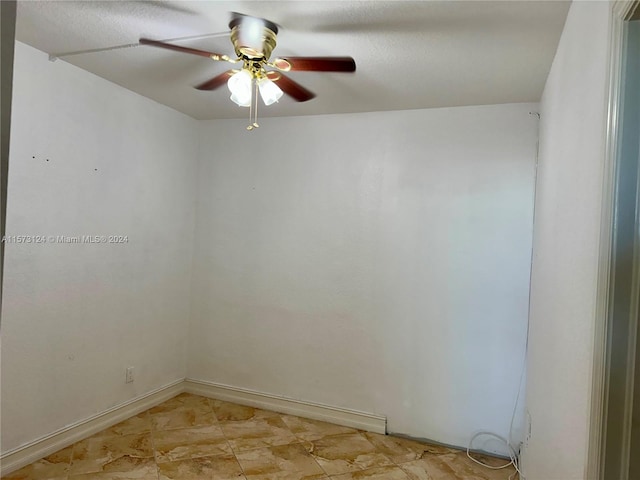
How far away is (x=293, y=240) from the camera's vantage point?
345 centimetres

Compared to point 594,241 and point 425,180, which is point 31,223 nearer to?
point 425,180

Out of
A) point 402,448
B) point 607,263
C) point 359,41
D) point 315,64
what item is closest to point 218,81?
point 315,64

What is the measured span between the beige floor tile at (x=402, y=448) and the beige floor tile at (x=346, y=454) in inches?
2.2

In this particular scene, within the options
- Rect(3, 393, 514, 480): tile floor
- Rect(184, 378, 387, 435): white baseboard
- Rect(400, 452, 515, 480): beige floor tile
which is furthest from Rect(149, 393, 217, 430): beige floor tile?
Rect(400, 452, 515, 480): beige floor tile

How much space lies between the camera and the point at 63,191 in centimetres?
263

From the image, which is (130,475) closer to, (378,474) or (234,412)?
(234,412)

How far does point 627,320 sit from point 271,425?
278 cm

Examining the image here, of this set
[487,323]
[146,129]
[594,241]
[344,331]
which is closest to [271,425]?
[344,331]

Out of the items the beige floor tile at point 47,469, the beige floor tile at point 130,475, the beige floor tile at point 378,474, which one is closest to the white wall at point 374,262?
the beige floor tile at point 378,474

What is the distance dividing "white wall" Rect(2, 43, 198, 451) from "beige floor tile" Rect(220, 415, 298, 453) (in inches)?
33.2

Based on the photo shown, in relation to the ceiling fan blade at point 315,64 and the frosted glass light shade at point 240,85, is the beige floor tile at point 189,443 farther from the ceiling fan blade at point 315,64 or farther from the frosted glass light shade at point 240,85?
the ceiling fan blade at point 315,64

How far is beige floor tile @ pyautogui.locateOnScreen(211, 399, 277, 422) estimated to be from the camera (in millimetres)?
3292

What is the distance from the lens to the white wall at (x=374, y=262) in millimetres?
2914

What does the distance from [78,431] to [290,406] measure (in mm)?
1507
